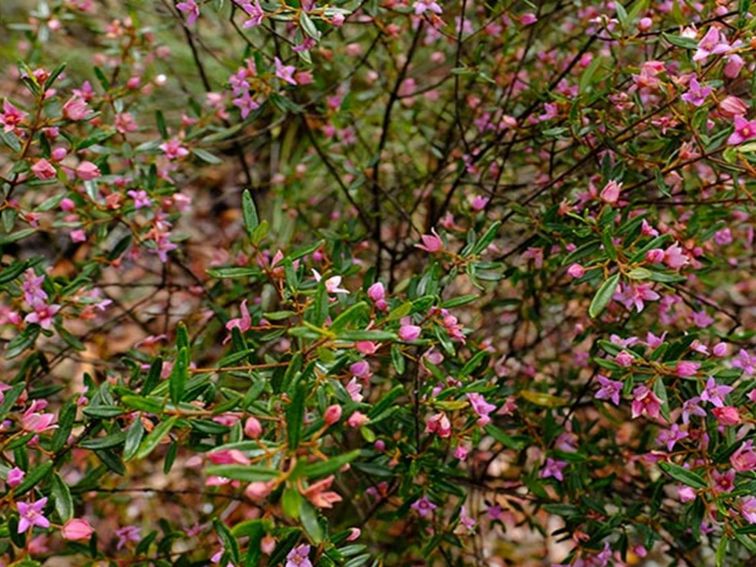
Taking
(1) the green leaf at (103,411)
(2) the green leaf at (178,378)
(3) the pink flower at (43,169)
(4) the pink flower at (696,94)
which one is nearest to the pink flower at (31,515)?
(1) the green leaf at (103,411)

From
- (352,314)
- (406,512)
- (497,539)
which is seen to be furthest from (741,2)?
(497,539)

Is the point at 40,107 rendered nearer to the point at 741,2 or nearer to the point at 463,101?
the point at 463,101

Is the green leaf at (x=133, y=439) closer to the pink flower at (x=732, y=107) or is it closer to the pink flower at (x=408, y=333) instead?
the pink flower at (x=408, y=333)

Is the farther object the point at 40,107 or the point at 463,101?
the point at 463,101

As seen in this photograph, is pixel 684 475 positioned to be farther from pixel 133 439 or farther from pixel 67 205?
pixel 67 205

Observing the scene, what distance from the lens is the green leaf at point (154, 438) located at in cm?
86

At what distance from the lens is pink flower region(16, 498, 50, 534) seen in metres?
1.00

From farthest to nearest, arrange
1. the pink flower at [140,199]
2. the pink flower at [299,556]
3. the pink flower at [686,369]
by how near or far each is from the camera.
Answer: the pink flower at [140,199] → the pink flower at [686,369] → the pink flower at [299,556]

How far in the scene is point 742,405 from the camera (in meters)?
1.17

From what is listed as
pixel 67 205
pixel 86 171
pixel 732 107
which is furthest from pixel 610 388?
pixel 67 205

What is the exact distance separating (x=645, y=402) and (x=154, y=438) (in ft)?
2.16

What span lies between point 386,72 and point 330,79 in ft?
0.52

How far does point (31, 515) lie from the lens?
1.01m

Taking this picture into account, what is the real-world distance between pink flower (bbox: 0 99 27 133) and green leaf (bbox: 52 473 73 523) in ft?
1.74
